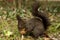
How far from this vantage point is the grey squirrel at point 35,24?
221 inches

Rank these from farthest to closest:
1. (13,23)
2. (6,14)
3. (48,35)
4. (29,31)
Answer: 1. (6,14)
2. (13,23)
3. (48,35)
4. (29,31)

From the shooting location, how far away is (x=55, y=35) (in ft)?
20.0

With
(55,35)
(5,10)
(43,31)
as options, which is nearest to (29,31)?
(43,31)

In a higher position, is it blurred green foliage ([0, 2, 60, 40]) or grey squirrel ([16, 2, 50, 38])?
grey squirrel ([16, 2, 50, 38])

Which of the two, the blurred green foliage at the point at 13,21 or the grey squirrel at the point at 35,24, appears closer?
the grey squirrel at the point at 35,24

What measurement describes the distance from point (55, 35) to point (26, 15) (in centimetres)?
151

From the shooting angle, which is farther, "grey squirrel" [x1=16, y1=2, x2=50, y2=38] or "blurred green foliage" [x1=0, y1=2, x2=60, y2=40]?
"blurred green foliage" [x1=0, y1=2, x2=60, y2=40]

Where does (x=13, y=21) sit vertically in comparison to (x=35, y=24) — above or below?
below

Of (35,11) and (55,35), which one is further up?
(35,11)

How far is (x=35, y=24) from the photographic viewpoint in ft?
19.0

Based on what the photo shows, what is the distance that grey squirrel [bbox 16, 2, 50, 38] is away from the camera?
5.61m

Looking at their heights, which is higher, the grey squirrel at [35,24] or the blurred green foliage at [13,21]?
the grey squirrel at [35,24]

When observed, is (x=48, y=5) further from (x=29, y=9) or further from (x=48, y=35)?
(x=48, y=35)

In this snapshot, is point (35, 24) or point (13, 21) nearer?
point (35, 24)
